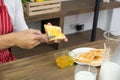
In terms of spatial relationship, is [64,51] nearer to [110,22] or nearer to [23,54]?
[23,54]

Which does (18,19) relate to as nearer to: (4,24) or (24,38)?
(4,24)

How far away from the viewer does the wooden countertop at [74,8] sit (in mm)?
2184

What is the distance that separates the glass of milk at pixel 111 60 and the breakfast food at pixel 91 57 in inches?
5.8

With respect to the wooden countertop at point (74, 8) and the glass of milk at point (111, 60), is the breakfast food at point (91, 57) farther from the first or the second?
the wooden countertop at point (74, 8)

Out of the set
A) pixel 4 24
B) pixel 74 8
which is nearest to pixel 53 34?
pixel 4 24

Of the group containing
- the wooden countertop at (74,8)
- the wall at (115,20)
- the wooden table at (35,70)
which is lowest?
the wall at (115,20)

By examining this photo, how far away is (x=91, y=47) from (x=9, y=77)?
20.6 inches

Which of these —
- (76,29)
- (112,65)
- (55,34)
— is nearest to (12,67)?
(55,34)

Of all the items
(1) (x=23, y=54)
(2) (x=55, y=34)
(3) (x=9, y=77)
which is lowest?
Result: (1) (x=23, y=54)

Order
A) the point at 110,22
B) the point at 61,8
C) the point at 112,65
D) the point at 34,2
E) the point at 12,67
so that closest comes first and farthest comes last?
the point at 112,65, the point at 12,67, the point at 34,2, the point at 61,8, the point at 110,22

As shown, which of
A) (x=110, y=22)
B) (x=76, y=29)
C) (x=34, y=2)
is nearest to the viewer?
(x=34, y=2)

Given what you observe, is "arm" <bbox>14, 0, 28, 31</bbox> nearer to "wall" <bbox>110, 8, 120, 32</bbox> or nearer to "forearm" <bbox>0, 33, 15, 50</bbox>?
"forearm" <bbox>0, 33, 15, 50</bbox>

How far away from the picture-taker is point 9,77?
1.06m

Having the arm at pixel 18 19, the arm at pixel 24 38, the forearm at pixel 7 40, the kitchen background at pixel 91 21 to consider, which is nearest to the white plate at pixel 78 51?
the arm at pixel 24 38
